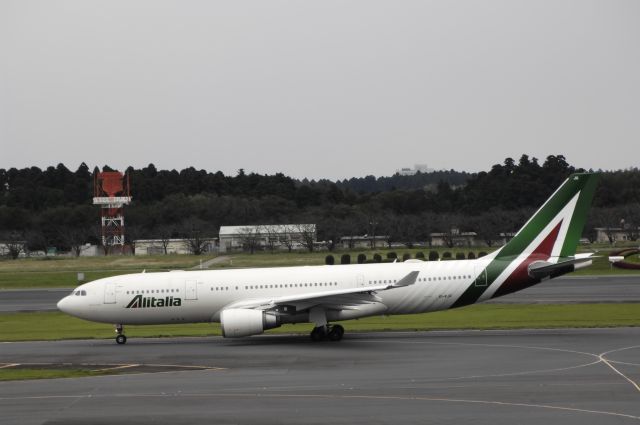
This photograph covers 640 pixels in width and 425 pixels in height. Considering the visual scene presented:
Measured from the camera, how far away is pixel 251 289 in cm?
3550

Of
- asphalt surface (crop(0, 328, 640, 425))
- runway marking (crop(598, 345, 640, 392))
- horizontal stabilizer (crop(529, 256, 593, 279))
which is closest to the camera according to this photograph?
asphalt surface (crop(0, 328, 640, 425))

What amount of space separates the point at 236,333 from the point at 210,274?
3.70 metres

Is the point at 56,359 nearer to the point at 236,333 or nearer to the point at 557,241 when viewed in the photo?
the point at 236,333

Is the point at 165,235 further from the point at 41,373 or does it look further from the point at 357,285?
the point at 41,373

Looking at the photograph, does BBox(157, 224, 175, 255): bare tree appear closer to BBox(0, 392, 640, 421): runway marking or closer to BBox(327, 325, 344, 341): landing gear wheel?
BBox(327, 325, 344, 341): landing gear wheel

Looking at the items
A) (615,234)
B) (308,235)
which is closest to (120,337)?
(308,235)

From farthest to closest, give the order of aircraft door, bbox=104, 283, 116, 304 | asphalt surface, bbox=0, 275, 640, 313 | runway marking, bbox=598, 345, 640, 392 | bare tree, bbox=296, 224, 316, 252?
bare tree, bbox=296, 224, 316, 252 → asphalt surface, bbox=0, 275, 640, 313 → aircraft door, bbox=104, 283, 116, 304 → runway marking, bbox=598, 345, 640, 392

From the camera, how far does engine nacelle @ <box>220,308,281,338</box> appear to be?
33219 millimetres

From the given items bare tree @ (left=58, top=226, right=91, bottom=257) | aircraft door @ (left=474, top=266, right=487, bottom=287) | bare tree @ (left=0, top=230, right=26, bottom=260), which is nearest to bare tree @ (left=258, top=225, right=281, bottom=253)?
bare tree @ (left=58, top=226, right=91, bottom=257)

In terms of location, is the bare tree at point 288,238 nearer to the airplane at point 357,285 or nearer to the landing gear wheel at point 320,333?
the airplane at point 357,285

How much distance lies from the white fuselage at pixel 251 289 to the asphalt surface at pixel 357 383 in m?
1.42

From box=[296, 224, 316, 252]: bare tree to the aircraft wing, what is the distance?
65.4 m

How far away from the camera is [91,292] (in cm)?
3631

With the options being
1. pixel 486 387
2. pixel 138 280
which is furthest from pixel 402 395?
pixel 138 280
